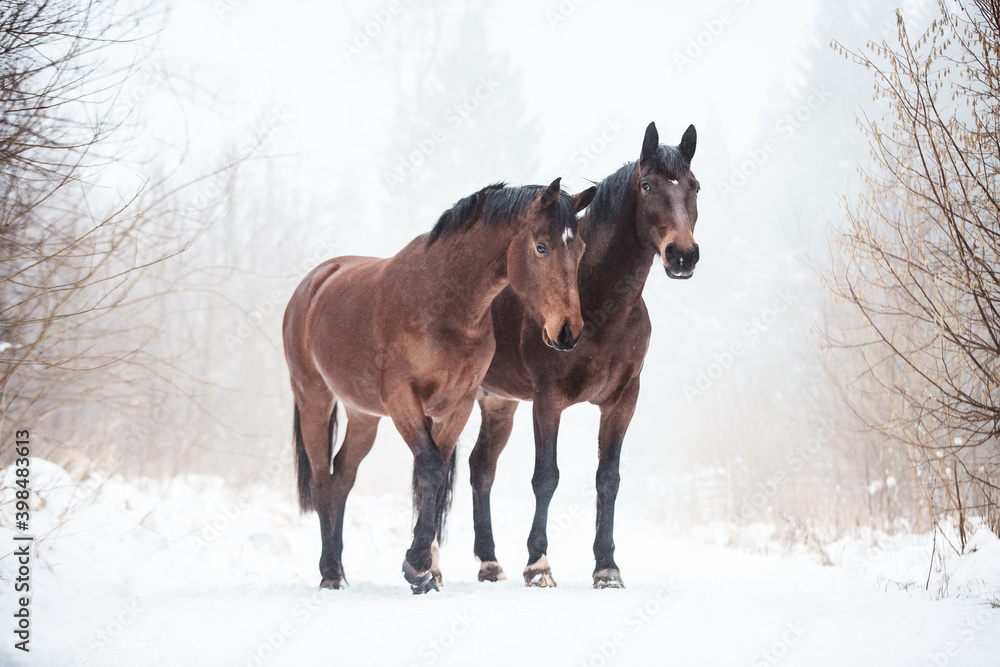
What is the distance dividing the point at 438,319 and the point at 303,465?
2.40m

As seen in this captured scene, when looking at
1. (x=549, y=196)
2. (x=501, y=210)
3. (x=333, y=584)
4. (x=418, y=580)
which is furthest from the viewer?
(x=333, y=584)

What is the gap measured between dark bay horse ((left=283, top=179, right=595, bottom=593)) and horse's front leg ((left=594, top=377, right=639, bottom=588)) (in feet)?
3.32

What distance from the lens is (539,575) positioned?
510cm

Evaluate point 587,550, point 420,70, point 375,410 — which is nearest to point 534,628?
point 375,410

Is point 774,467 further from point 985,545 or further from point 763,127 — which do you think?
point 763,127

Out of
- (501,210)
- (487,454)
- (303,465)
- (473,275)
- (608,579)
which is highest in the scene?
(501,210)

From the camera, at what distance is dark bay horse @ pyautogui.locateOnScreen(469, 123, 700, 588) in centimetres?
506

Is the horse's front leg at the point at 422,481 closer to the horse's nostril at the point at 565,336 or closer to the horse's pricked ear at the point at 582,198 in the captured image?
the horse's nostril at the point at 565,336

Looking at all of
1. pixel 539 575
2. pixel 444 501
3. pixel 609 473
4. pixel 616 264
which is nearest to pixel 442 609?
pixel 539 575

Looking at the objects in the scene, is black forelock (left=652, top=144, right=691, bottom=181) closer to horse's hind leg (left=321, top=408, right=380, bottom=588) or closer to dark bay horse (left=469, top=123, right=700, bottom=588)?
dark bay horse (left=469, top=123, right=700, bottom=588)

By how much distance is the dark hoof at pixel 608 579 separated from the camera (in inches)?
198

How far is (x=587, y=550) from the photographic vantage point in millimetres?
10445

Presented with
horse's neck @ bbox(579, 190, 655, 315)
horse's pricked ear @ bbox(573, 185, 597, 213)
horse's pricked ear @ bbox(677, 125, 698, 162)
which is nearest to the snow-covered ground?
horse's neck @ bbox(579, 190, 655, 315)

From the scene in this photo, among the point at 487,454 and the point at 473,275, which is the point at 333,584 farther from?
the point at 473,275
